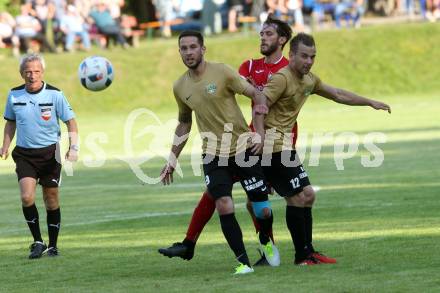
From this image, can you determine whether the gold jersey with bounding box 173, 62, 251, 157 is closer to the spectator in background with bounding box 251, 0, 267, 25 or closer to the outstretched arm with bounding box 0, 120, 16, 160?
the outstretched arm with bounding box 0, 120, 16, 160

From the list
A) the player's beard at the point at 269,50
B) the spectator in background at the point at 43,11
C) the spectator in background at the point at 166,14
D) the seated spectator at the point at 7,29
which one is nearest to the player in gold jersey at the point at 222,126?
the player's beard at the point at 269,50

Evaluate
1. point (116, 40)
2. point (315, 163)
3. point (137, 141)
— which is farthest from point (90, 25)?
point (315, 163)

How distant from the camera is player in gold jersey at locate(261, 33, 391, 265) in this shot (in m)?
10.0

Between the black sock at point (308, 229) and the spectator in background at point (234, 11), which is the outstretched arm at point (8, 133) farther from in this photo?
the spectator in background at point (234, 11)

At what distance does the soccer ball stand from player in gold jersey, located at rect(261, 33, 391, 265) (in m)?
4.73

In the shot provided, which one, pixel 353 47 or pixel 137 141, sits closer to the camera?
pixel 137 141

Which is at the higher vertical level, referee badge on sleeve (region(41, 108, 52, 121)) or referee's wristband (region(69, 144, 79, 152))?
referee badge on sleeve (region(41, 108, 52, 121))

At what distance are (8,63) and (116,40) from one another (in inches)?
183

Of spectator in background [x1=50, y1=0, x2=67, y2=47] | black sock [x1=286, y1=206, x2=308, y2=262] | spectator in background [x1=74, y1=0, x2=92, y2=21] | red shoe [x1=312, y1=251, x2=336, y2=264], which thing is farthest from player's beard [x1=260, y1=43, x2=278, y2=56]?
spectator in background [x1=74, y1=0, x2=92, y2=21]

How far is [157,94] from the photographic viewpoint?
40375mm

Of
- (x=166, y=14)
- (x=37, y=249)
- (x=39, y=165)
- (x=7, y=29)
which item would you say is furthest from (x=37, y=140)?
(x=166, y=14)

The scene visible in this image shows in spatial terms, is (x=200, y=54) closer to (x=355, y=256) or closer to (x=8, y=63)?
(x=355, y=256)

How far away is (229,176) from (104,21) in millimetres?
31408

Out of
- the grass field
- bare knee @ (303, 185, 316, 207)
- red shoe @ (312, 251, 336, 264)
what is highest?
bare knee @ (303, 185, 316, 207)
